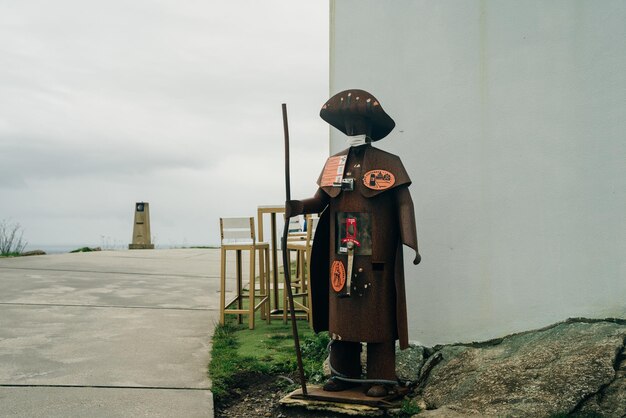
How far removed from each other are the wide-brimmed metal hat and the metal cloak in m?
0.21

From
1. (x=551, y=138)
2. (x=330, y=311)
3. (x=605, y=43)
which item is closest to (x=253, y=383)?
(x=330, y=311)

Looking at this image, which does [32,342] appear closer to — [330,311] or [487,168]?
[330,311]

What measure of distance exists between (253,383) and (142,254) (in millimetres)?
9404

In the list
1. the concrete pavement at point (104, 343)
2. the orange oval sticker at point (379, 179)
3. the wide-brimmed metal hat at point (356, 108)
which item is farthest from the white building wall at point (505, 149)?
the concrete pavement at point (104, 343)

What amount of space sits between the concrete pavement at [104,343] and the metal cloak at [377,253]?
1.02m

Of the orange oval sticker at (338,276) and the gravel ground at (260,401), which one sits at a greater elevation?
the orange oval sticker at (338,276)

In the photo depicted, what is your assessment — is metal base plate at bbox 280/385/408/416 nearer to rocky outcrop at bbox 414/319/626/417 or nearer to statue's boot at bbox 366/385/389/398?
statue's boot at bbox 366/385/389/398

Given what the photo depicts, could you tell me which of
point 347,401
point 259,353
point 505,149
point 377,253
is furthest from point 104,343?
point 505,149

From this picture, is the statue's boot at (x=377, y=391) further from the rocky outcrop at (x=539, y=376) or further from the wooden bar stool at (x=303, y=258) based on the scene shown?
the wooden bar stool at (x=303, y=258)

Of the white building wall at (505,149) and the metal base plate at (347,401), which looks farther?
the white building wall at (505,149)

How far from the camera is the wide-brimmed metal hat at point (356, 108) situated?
3545 millimetres

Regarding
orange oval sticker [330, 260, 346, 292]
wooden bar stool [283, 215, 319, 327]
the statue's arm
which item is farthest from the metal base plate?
wooden bar stool [283, 215, 319, 327]

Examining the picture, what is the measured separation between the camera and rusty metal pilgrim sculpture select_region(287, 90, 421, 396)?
3.47 metres

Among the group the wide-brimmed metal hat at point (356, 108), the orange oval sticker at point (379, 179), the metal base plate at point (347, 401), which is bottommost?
the metal base plate at point (347, 401)
